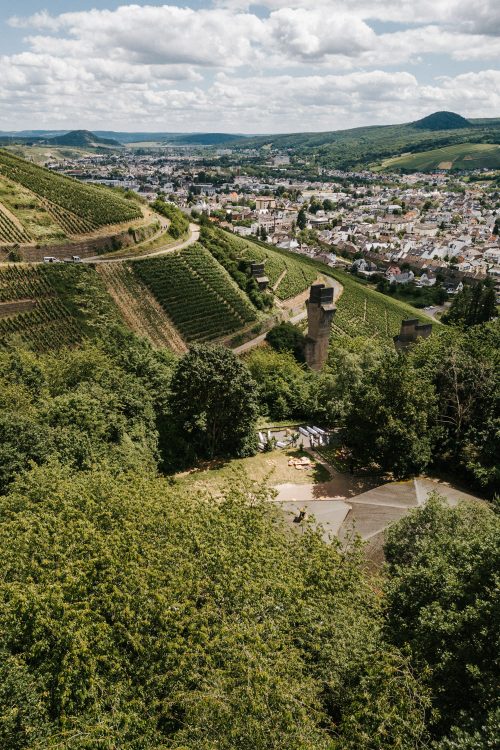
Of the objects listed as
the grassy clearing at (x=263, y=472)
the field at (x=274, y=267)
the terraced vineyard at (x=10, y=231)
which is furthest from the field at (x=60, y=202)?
the grassy clearing at (x=263, y=472)

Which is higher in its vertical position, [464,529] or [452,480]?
[464,529]

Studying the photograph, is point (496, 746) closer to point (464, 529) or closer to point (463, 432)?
point (464, 529)

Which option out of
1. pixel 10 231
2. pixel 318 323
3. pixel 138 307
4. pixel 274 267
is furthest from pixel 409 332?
pixel 10 231

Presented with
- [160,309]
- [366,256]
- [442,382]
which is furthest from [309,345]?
[366,256]

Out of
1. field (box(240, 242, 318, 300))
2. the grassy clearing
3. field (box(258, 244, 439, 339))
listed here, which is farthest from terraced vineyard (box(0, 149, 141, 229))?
the grassy clearing

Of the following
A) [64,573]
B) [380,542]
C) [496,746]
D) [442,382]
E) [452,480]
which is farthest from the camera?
[442,382]

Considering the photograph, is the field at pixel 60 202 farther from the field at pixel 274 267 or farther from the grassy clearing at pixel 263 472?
the grassy clearing at pixel 263 472
